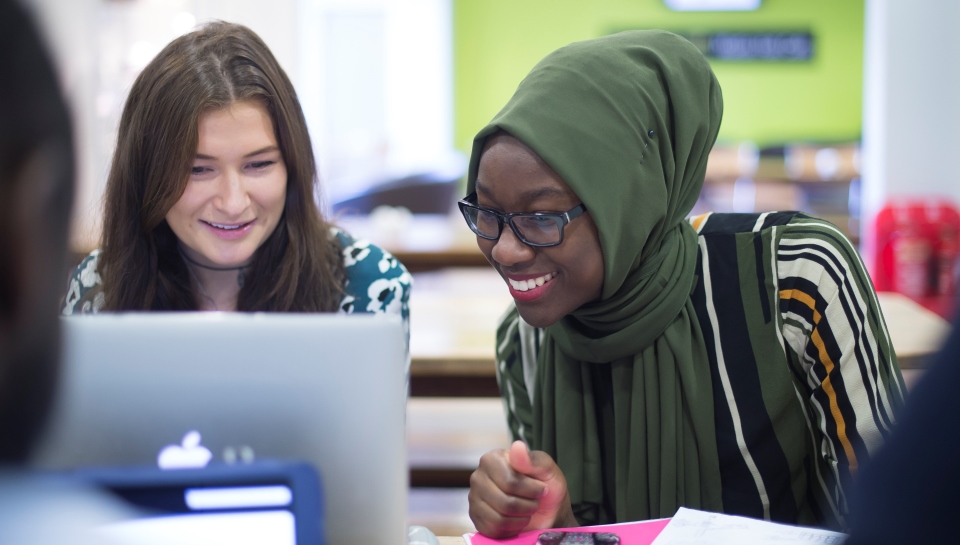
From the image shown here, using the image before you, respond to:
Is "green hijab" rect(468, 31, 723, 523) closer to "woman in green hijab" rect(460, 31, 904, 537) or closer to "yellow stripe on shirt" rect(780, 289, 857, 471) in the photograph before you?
"woman in green hijab" rect(460, 31, 904, 537)

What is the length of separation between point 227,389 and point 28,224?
309 mm

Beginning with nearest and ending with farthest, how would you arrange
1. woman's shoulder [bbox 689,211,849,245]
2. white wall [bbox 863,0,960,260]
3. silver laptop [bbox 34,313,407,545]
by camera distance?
silver laptop [bbox 34,313,407,545] → woman's shoulder [bbox 689,211,849,245] → white wall [bbox 863,0,960,260]

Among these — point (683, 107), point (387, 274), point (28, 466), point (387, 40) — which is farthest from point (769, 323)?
point (387, 40)

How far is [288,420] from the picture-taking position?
0.70m

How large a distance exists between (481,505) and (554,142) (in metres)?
0.49

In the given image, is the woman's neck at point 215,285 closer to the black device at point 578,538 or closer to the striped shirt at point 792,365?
the striped shirt at point 792,365

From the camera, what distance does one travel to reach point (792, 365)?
49.7 inches

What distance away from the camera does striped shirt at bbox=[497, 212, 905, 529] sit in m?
1.17

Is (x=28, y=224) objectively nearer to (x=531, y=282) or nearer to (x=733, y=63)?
(x=531, y=282)

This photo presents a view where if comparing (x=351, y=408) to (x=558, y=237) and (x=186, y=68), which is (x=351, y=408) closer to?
(x=558, y=237)

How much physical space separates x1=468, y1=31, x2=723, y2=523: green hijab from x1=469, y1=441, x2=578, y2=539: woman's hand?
21cm

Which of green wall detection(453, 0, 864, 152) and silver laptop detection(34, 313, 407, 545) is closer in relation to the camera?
silver laptop detection(34, 313, 407, 545)

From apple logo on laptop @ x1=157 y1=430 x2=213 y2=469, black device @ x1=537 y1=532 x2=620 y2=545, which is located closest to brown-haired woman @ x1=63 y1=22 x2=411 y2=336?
black device @ x1=537 y1=532 x2=620 y2=545

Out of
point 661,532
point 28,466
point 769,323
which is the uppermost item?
point 28,466
